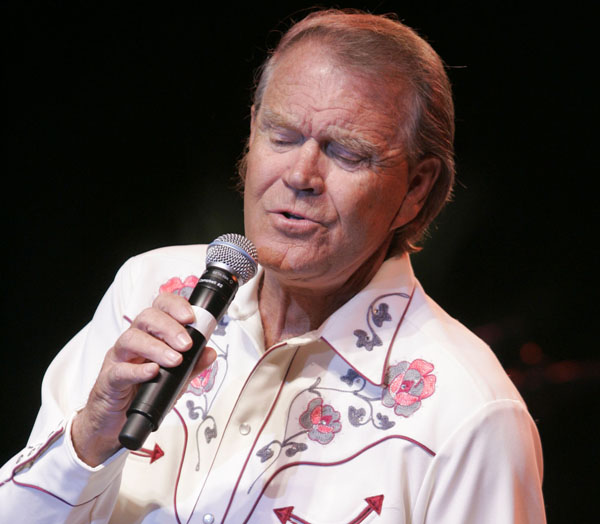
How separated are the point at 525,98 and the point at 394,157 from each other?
74 cm

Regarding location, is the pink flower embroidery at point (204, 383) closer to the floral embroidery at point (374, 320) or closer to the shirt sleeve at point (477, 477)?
the floral embroidery at point (374, 320)

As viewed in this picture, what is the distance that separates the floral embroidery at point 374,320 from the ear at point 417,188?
205 millimetres

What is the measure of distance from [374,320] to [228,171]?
105 centimetres

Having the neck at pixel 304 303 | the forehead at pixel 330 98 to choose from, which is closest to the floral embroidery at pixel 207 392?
the neck at pixel 304 303

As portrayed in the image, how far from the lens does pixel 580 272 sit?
6.93ft

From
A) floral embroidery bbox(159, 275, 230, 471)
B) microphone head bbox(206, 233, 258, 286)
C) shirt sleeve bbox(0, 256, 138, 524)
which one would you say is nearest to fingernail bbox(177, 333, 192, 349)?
microphone head bbox(206, 233, 258, 286)

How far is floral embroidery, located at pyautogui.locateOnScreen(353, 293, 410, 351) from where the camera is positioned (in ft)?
5.27

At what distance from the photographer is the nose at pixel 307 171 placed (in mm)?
A: 1496

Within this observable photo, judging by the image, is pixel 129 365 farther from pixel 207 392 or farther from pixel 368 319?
pixel 368 319

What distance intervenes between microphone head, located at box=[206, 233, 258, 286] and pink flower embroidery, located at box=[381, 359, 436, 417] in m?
0.48

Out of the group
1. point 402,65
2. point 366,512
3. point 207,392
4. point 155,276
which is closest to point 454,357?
point 366,512

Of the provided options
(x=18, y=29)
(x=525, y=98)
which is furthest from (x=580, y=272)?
(x=18, y=29)

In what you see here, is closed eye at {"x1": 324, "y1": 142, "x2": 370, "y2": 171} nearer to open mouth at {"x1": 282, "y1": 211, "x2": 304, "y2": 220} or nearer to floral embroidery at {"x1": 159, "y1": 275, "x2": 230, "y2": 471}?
open mouth at {"x1": 282, "y1": 211, "x2": 304, "y2": 220}

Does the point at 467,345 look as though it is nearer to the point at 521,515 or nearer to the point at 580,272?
the point at 521,515
